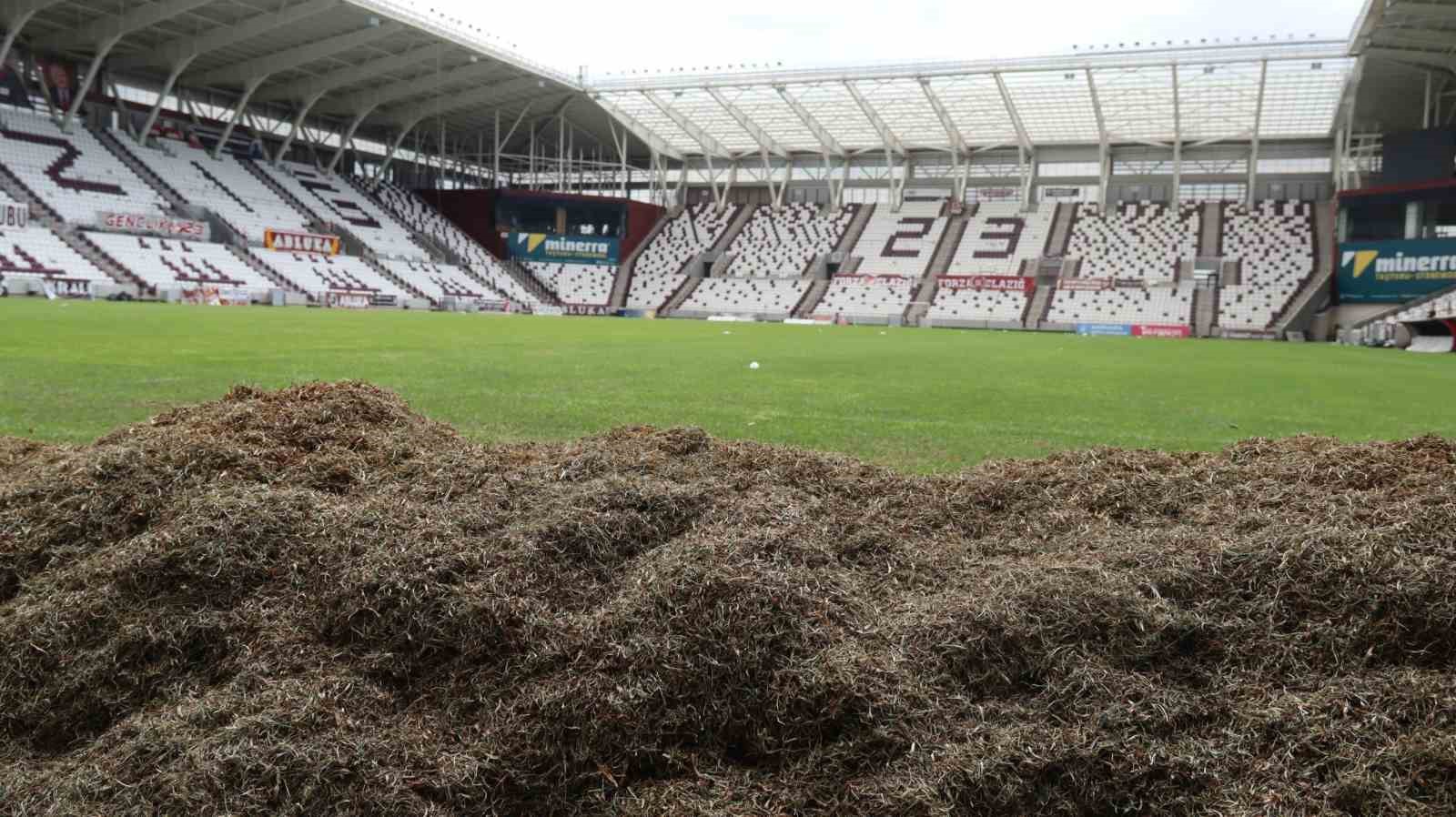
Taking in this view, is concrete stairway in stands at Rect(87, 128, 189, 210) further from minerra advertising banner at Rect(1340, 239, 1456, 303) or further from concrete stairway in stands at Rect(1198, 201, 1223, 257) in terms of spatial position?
minerra advertising banner at Rect(1340, 239, 1456, 303)

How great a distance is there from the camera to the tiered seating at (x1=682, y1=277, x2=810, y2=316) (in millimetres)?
65188

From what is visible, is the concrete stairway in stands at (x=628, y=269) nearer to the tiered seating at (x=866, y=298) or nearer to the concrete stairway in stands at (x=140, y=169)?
the tiered seating at (x=866, y=298)

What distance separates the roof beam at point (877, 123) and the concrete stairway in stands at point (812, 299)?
10.0m

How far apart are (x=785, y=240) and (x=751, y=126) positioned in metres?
9.81

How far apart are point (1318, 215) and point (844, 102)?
29.4m

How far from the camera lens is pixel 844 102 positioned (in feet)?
193

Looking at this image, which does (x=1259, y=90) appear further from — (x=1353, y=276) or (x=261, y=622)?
(x=261, y=622)

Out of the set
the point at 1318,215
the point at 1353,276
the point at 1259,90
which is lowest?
the point at 1353,276

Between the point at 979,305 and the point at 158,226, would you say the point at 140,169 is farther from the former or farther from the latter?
the point at 979,305

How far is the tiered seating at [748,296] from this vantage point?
65.2 m

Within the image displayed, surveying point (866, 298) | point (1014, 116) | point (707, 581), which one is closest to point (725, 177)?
point (866, 298)

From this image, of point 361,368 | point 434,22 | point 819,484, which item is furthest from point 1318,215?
point 819,484

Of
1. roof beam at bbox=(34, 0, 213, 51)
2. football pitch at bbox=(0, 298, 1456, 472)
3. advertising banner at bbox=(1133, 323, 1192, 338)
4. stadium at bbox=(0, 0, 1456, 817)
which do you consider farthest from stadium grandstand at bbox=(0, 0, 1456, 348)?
stadium at bbox=(0, 0, 1456, 817)

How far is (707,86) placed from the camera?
57.2 meters
